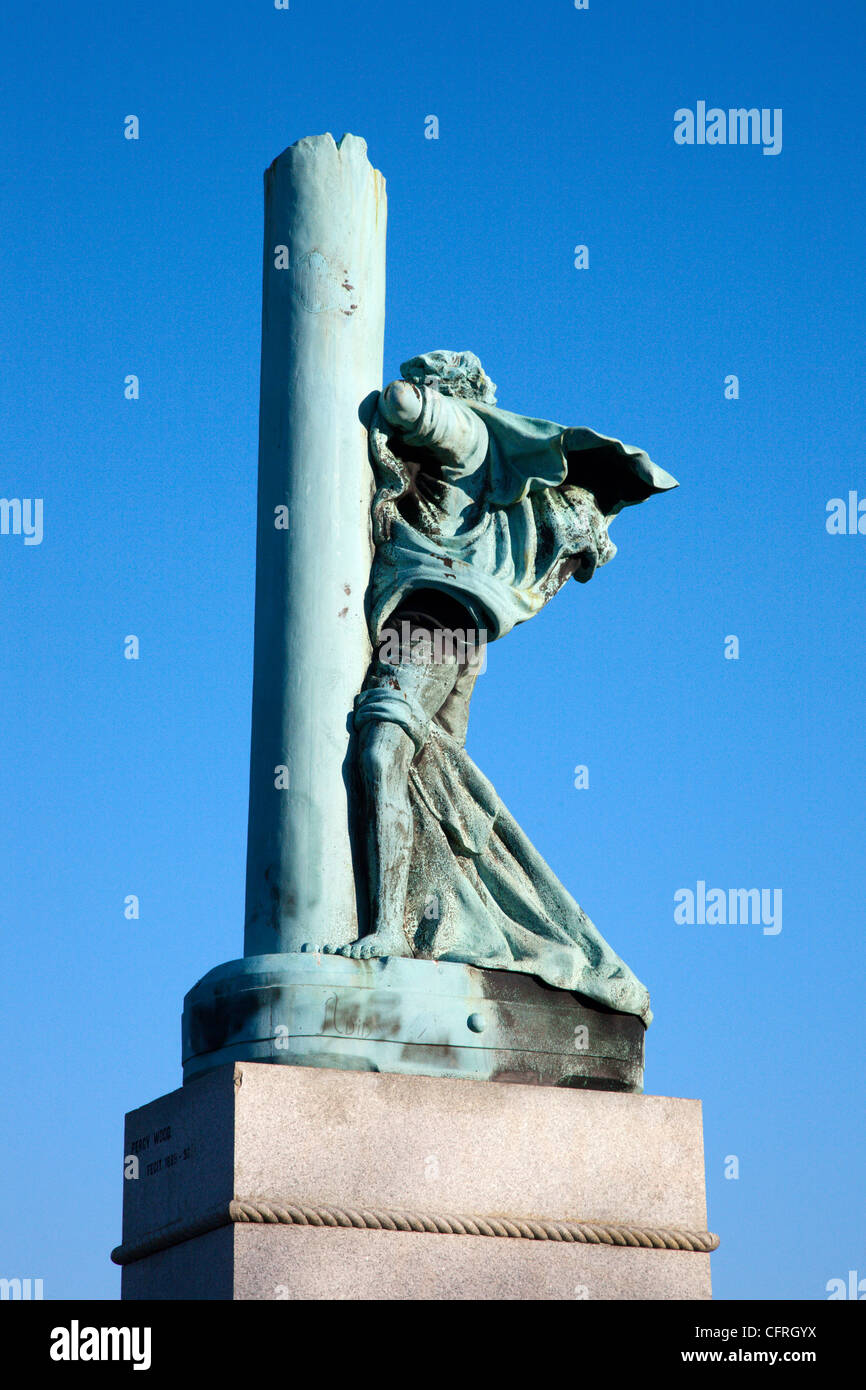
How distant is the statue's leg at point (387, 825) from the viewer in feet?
32.0

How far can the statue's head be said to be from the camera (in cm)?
1101

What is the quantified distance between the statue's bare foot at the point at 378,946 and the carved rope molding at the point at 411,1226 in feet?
4.05

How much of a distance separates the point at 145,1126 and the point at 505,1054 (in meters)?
1.81

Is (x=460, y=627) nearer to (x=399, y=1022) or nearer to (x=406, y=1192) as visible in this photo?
(x=399, y=1022)

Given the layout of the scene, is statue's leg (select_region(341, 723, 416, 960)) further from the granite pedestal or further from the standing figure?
the granite pedestal

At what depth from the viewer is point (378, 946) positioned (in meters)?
9.59

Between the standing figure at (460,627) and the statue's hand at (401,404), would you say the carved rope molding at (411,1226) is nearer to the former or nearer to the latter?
the standing figure at (460,627)

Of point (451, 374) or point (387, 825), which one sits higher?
point (451, 374)

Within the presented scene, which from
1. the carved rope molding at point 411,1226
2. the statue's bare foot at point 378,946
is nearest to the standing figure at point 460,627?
the statue's bare foot at point 378,946

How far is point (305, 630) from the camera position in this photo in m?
10.2

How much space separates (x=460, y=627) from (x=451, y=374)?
4.90ft

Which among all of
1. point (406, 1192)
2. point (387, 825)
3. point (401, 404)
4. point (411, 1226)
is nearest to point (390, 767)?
point (387, 825)
